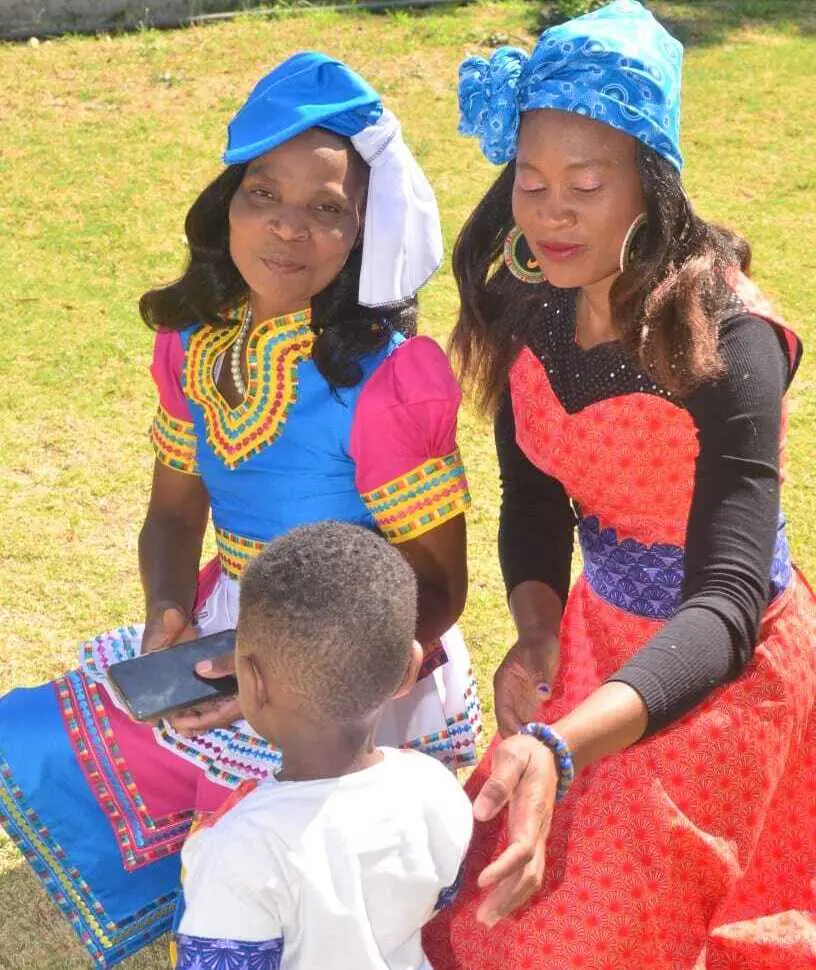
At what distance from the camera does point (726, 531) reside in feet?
9.30

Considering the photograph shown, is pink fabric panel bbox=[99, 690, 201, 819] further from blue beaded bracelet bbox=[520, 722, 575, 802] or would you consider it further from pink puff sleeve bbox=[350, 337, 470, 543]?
blue beaded bracelet bbox=[520, 722, 575, 802]

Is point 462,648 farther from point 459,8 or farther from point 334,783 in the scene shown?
point 459,8

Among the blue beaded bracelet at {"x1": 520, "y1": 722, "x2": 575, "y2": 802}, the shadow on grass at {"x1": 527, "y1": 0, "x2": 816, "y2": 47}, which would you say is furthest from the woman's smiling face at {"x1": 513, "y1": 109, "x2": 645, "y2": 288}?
the shadow on grass at {"x1": 527, "y1": 0, "x2": 816, "y2": 47}

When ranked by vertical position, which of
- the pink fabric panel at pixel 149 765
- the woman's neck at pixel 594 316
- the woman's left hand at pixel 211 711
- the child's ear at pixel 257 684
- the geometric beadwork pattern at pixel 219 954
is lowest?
the pink fabric panel at pixel 149 765

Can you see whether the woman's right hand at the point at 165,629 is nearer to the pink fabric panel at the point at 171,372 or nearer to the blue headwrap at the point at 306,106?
the pink fabric panel at the point at 171,372

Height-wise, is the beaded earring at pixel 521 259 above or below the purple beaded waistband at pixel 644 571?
above

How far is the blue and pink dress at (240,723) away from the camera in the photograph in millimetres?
3234

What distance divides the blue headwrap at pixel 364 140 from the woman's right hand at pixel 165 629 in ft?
2.99

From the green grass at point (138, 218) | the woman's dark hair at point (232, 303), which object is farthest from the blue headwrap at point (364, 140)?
the green grass at point (138, 218)

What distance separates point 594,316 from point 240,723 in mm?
1253

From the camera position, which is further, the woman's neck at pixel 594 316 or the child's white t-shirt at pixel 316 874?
the woman's neck at pixel 594 316

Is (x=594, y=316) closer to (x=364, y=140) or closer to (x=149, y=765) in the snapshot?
(x=364, y=140)

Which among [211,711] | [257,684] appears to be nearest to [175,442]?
[211,711]

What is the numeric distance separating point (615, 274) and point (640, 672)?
92 cm
